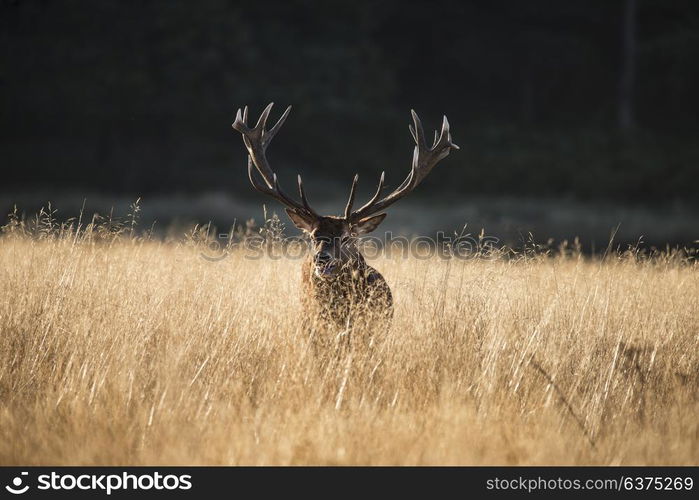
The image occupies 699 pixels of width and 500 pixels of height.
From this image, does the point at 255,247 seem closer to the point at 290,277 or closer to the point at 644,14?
the point at 290,277

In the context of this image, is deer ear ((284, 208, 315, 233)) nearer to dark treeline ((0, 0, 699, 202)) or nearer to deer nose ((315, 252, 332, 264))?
deer nose ((315, 252, 332, 264))

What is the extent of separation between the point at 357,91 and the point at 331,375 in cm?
2330

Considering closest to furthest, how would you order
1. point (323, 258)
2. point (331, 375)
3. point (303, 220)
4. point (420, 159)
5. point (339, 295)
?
point (331, 375) < point (323, 258) < point (339, 295) < point (303, 220) < point (420, 159)

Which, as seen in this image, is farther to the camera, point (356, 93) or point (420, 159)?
point (356, 93)

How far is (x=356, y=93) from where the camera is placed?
1070 inches

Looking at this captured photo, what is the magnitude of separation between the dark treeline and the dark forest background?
0.07 metres

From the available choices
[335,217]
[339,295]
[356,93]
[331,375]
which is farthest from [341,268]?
[356,93]

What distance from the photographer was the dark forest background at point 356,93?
22.4 metres

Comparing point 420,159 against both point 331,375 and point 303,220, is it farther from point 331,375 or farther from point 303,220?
point 331,375

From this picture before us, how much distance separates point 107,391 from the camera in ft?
15.1

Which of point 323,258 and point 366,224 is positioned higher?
point 366,224

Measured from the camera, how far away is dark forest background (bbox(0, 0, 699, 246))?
22422 mm

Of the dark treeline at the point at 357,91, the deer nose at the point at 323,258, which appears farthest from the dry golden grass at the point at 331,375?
the dark treeline at the point at 357,91

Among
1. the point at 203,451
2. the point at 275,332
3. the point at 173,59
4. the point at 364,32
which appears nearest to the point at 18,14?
the point at 173,59
